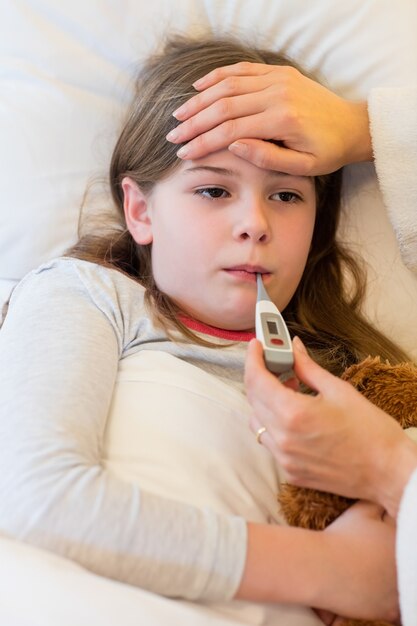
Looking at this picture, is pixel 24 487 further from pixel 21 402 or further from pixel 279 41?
pixel 279 41

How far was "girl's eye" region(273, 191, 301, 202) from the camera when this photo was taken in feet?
3.79

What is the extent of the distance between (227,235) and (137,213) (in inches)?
8.4

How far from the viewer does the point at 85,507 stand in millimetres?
818

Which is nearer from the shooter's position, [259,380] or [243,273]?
[259,380]

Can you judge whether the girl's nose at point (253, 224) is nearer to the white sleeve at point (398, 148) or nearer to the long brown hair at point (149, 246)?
the long brown hair at point (149, 246)

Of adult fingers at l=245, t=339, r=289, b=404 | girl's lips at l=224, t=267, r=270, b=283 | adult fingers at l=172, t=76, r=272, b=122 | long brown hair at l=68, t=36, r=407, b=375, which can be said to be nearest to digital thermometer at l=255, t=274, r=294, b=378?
adult fingers at l=245, t=339, r=289, b=404

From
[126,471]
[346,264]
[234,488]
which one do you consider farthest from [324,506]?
[346,264]

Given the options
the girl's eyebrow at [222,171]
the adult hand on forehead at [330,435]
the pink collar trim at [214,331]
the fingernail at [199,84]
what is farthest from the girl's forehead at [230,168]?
the adult hand on forehead at [330,435]

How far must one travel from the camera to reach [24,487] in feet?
2.72

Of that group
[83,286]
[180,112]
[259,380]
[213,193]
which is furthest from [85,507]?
[180,112]

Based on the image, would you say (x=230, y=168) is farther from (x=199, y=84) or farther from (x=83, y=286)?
(x=83, y=286)

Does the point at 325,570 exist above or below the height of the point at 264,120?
below

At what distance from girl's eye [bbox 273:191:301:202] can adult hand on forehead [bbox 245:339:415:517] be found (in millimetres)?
355

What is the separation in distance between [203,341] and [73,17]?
2.20 ft
